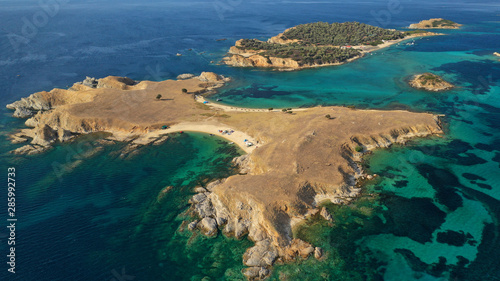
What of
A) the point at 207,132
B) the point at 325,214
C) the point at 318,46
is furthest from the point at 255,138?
the point at 318,46

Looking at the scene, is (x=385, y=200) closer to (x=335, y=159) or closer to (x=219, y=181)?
(x=335, y=159)

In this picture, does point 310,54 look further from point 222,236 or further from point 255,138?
point 222,236

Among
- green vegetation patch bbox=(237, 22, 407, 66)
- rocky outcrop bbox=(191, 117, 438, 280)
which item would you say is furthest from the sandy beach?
green vegetation patch bbox=(237, 22, 407, 66)

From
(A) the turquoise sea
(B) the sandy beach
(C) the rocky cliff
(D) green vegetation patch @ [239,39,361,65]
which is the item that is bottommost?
(A) the turquoise sea

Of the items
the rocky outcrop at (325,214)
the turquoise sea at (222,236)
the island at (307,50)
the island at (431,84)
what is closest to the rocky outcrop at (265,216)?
the rocky outcrop at (325,214)

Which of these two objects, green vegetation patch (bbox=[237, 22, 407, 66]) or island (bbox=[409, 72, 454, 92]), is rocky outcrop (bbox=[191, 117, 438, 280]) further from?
green vegetation patch (bbox=[237, 22, 407, 66])

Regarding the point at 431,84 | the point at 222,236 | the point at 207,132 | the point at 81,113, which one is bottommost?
the point at 222,236

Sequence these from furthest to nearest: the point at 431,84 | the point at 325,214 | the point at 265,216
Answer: the point at 431,84 < the point at 325,214 < the point at 265,216
